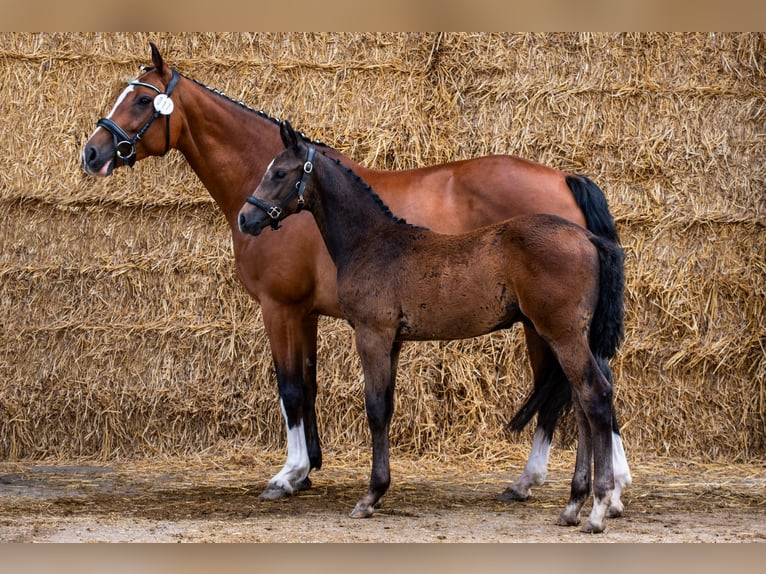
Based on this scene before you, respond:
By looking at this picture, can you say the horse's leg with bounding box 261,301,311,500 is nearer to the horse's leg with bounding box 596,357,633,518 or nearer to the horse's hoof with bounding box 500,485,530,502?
the horse's hoof with bounding box 500,485,530,502

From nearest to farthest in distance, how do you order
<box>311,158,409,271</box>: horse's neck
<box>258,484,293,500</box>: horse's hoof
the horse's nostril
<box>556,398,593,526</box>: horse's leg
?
<box>556,398,593,526</box>: horse's leg < <box>311,158,409,271</box>: horse's neck < <box>258,484,293,500</box>: horse's hoof < the horse's nostril

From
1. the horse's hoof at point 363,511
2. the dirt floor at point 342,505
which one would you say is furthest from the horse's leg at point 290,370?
the horse's hoof at point 363,511

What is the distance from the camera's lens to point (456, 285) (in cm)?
513

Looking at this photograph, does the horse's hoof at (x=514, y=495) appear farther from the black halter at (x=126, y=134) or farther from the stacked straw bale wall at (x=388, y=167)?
the black halter at (x=126, y=134)

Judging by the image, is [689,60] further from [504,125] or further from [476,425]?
[476,425]

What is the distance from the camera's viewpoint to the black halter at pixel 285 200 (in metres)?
5.32

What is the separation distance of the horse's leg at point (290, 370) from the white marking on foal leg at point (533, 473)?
1.26 meters

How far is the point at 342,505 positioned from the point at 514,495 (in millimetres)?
1001

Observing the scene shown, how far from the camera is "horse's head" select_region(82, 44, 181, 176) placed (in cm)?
614

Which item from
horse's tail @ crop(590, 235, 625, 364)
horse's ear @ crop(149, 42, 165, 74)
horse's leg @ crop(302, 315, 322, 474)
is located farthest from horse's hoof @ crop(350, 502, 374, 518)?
horse's ear @ crop(149, 42, 165, 74)

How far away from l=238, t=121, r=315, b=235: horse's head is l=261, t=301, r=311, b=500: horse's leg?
93 centimetres

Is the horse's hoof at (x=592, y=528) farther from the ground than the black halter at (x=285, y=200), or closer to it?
closer to it

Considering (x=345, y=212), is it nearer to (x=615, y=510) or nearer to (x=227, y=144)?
(x=227, y=144)

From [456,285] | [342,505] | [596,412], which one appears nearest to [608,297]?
[596,412]
